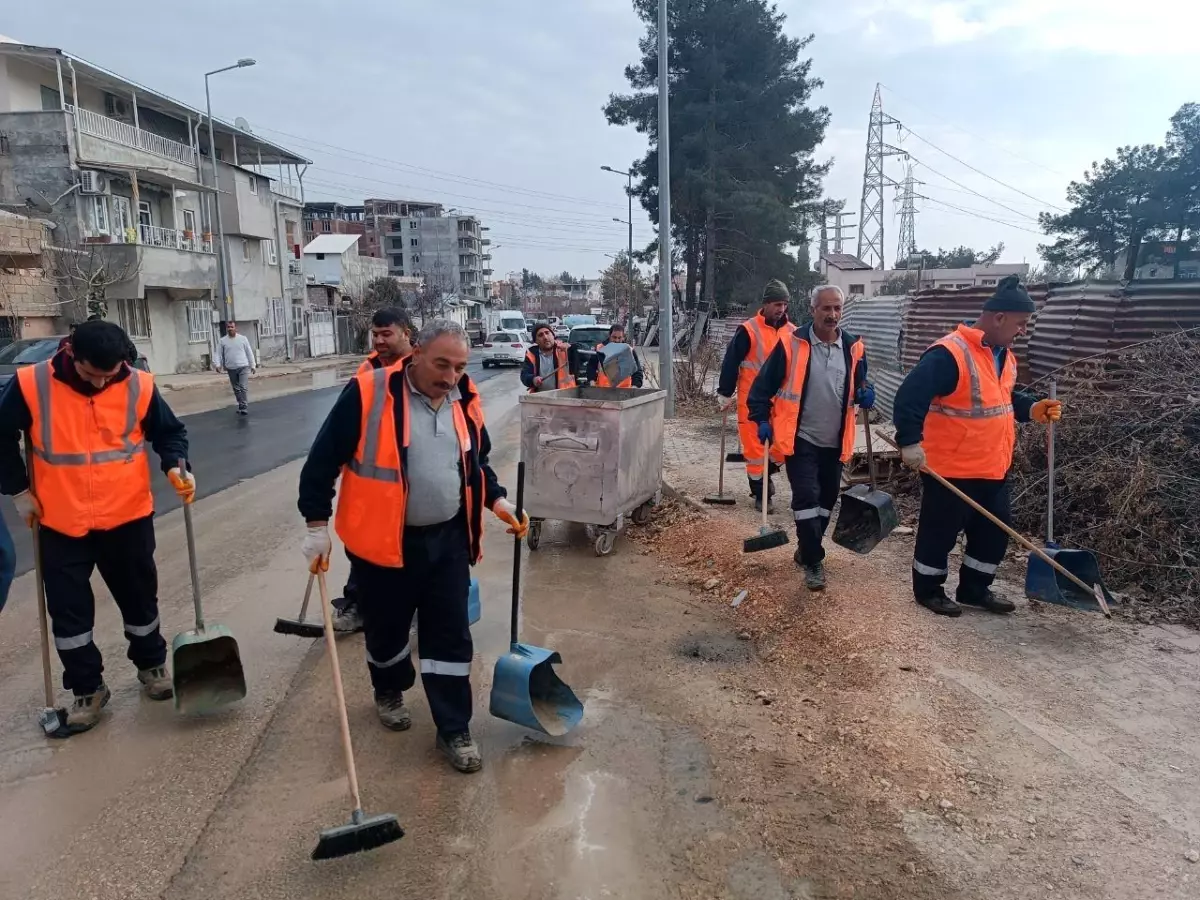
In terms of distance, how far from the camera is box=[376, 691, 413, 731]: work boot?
355cm

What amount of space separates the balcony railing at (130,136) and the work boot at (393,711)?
26.4m

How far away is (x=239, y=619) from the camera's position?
4.85 metres

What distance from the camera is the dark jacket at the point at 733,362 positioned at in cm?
710

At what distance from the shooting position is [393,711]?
11.7ft

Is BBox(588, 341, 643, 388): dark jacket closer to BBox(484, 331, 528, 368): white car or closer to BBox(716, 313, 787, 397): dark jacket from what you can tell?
BBox(716, 313, 787, 397): dark jacket

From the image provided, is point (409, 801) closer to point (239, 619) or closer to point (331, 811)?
point (331, 811)

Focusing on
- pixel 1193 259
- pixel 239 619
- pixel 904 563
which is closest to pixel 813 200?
pixel 1193 259

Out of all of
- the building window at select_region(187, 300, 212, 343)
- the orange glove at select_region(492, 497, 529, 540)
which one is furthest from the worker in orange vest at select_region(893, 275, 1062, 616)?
the building window at select_region(187, 300, 212, 343)

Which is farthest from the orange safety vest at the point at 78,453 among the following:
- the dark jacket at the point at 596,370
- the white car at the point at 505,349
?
the white car at the point at 505,349

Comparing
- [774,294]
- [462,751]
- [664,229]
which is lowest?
[462,751]

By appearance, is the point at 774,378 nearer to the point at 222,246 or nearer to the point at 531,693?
the point at 531,693

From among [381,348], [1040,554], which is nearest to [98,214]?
[381,348]

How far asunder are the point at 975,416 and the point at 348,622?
3.63 m

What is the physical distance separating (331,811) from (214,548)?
3.95m
